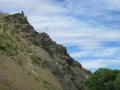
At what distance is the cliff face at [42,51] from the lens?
50.5 metres

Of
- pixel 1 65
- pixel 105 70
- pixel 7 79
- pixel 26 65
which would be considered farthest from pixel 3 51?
pixel 105 70

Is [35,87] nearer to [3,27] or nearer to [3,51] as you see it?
[3,51]

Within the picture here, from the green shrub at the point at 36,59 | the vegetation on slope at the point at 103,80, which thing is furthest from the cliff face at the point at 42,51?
the vegetation on slope at the point at 103,80

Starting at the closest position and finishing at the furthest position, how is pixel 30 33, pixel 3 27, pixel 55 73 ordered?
1. pixel 55 73
2. pixel 3 27
3. pixel 30 33

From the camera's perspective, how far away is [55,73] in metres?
51.4

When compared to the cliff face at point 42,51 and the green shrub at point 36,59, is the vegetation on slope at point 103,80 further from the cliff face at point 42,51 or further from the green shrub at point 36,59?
the green shrub at point 36,59

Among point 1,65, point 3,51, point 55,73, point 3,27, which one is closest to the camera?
point 1,65

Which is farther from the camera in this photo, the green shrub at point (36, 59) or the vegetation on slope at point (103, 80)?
the vegetation on slope at point (103, 80)

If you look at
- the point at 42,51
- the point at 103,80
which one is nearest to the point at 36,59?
the point at 42,51

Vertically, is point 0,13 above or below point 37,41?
above

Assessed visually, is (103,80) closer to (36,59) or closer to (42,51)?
(42,51)

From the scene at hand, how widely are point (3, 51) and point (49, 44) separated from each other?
81.8ft

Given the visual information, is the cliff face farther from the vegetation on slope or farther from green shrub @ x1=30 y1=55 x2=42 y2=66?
the vegetation on slope

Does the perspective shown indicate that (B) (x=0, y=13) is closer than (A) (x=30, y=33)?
No
